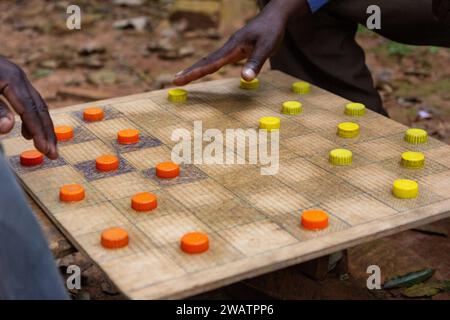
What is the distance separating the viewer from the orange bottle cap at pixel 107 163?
199cm

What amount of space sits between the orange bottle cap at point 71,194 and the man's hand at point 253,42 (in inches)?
29.3

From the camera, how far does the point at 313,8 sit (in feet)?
8.67

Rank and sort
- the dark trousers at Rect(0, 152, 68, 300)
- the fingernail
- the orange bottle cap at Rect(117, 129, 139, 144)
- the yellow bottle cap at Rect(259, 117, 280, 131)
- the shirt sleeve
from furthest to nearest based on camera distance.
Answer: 1. the shirt sleeve
2. the fingernail
3. the yellow bottle cap at Rect(259, 117, 280, 131)
4. the orange bottle cap at Rect(117, 129, 139, 144)
5. the dark trousers at Rect(0, 152, 68, 300)

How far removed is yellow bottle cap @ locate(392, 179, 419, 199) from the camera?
1.85 metres

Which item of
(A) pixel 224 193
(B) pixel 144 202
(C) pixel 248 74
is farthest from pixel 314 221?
(C) pixel 248 74

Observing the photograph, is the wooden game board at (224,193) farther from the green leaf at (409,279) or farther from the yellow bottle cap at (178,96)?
the green leaf at (409,279)

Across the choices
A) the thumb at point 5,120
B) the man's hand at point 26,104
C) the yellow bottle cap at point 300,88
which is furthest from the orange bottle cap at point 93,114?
the yellow bottle cap at point 300,88

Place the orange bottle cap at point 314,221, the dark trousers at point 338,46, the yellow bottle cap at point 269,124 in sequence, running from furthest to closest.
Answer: the dark trousers at point 338,46 → the yellow bottle cap at point 269,124 → the orange bottle cap at point 314,221

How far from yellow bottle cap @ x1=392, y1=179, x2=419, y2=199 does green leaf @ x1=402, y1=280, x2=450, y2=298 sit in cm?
66

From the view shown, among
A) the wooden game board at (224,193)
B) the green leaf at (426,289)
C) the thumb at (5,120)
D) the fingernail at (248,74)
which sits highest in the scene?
the thumb at (5,120)

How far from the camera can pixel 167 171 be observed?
1946 millimetres

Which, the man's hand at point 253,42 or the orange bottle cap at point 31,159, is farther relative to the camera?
the man's hand at point 253,42

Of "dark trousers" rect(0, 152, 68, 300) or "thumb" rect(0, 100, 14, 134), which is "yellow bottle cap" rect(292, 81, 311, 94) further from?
"dark trousers" rect(0, 152, 68, 300)

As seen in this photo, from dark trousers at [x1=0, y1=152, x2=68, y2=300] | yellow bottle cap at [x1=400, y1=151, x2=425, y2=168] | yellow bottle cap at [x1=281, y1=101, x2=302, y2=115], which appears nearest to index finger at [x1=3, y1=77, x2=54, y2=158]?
dark trousers at [x1=0, y1=152, x2=68, y2=300]
